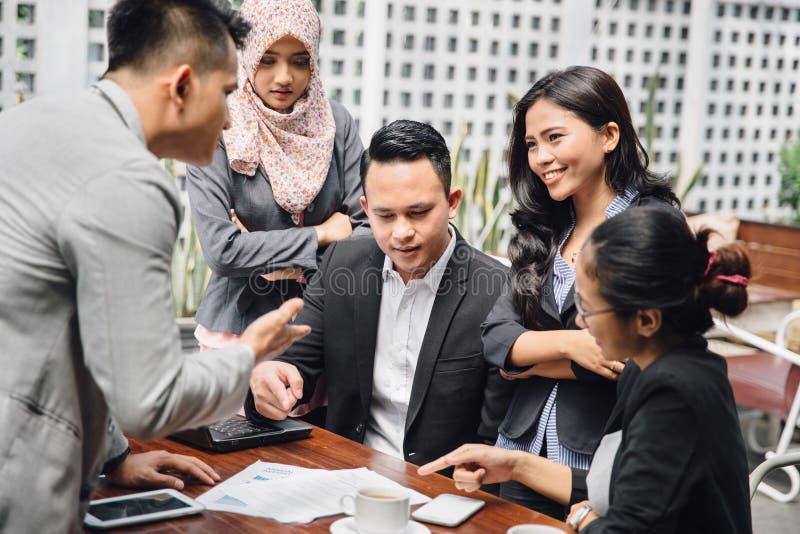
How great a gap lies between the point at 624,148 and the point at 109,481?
1.34 meters

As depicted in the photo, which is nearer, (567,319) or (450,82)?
(567,319)

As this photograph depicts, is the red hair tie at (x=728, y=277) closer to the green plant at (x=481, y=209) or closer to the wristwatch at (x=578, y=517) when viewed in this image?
the wristwatch at (x=578, y=517)

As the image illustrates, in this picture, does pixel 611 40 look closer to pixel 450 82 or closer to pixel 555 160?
pixel 450 82

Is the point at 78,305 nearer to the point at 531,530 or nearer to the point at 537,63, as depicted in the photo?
the point at 531,530

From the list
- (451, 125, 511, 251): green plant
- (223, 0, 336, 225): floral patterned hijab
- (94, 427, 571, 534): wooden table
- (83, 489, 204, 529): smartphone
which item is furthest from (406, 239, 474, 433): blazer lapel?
(451, 125, 511, 251): green plant

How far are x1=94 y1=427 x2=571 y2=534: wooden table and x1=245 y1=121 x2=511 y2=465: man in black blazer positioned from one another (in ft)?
0.61

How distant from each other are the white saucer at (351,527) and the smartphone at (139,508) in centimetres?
25

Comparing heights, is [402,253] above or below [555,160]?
below

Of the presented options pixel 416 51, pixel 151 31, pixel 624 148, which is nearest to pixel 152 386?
pixel 151 31

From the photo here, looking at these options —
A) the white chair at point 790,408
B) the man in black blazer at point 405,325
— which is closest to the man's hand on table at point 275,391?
the man in black blazer at point 405,325

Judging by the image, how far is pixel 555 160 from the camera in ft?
6.66

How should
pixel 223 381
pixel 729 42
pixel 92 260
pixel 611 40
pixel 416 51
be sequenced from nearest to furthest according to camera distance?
pixel 92 260
pixel 223 381
pixel 416 51
pixel 611 40
pixel 729 42

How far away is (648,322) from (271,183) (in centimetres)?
137

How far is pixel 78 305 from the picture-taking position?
45.4 inches
